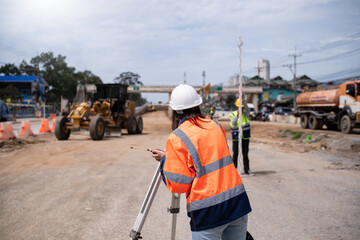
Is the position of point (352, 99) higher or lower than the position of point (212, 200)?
higher

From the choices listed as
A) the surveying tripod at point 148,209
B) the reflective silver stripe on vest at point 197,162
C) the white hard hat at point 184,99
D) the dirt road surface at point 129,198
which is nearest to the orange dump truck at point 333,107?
the dirt road surface at point 129,198

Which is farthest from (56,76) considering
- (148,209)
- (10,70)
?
(148,209)

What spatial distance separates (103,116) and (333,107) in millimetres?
14474

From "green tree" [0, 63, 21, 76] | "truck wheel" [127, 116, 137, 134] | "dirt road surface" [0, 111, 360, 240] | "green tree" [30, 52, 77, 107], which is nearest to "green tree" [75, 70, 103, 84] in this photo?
"green tree" [30, 52, 77, 107]

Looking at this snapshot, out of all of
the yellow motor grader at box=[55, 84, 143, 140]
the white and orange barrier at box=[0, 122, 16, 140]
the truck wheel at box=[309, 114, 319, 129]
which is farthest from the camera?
the truck wheel at box=[309, 114, 319, 129]

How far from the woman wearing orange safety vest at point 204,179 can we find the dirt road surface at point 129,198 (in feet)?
6.83

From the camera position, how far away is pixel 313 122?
21.9 metres

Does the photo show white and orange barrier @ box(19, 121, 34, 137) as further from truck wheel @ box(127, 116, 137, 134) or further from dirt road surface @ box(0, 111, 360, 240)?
dirt road surface @ box(0, 111, 360, 240)

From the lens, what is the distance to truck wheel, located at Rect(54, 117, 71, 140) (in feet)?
47.7

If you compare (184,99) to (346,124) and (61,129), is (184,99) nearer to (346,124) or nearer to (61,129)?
(61,129)

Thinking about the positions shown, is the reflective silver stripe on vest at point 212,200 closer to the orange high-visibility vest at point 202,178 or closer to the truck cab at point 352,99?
the orange high-visibility vest at point 202,178

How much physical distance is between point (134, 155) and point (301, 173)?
524cm

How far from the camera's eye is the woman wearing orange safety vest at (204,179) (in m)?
2.09

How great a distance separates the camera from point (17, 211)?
15.8ft
